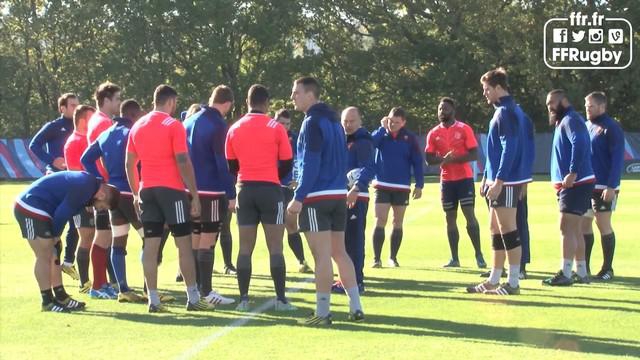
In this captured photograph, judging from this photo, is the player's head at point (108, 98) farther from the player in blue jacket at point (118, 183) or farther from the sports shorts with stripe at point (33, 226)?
the sports shorts with stripe at point (33, 226)

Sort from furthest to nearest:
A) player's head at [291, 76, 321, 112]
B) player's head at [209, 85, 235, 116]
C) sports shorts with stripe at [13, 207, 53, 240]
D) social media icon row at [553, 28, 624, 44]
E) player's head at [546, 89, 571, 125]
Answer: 1. social media icon row at [553, 28, 624, 44]
2. player's head at [546, 89, 571, 125]
3. player's head at [209, 85, 235, 116]
4. sports shorts with stripe at [13, 207, 53, 240]
5. player's head at [291, 76, 321, 112]

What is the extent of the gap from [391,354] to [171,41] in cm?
4902

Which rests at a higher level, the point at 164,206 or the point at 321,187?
the point at 321,187

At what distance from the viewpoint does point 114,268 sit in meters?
9.49

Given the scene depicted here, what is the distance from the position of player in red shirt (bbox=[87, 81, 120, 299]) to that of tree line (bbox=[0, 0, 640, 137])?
39154 mm

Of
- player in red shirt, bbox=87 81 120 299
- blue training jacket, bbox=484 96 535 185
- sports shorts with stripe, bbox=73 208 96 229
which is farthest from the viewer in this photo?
sports shorts with stripe, bbox=73 208 96 229

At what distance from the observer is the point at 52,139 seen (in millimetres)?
11633

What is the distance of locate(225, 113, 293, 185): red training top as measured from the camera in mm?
8492

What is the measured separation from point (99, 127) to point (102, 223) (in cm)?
108

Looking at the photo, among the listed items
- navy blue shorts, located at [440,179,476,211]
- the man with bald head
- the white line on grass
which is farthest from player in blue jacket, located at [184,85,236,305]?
navy blue shorts, located at [440,179,476,211]

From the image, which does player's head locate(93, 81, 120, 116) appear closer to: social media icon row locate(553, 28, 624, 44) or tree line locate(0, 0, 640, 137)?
tree line locate(0, 0, 640, 137)

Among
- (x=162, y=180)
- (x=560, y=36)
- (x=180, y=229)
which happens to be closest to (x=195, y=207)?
(x=180, y=229)

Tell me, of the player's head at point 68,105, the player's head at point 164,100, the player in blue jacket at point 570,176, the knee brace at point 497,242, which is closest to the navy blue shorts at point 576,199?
the player in blue jacket at point 570,176

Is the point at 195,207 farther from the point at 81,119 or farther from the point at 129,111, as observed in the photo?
the point at 81,119
